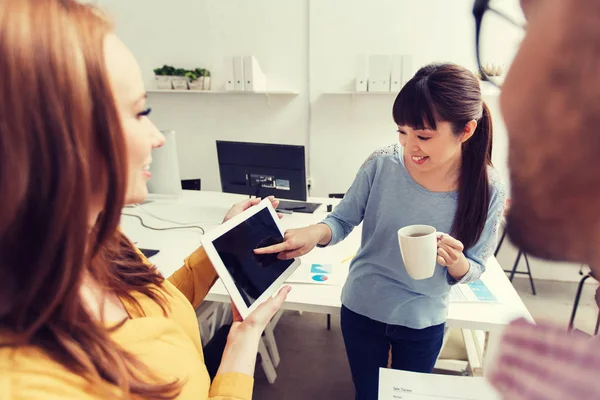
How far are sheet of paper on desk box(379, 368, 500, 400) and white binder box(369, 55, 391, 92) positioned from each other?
8.13 ft

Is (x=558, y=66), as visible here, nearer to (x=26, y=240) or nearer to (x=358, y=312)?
(x=26, y=240)

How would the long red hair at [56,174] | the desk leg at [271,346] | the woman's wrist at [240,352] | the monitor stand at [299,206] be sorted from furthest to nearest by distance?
the monitor stand at [299,206] < the desk leg at [271,346] < the woman's wrist at [240,352] < the long red hair at [56,174]

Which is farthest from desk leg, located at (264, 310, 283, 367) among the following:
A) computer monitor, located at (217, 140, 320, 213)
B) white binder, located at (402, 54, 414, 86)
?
white binder, located at (402, 54, 414, 86)

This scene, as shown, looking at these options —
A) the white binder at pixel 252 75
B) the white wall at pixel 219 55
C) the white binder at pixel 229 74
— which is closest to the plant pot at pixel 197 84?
the white wall at pixel 219 55

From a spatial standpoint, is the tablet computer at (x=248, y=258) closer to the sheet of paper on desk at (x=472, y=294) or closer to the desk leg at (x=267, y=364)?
the sheet of paper on desk at (x=472, y=294)

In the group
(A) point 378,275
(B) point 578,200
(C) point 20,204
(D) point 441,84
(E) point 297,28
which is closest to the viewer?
(B) point 578,200

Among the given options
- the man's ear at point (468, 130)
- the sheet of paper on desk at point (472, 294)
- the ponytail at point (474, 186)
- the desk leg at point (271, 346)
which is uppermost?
the man's ear at point (468, 130)

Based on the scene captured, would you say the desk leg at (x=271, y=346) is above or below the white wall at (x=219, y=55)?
below

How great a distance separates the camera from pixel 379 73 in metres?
2.89

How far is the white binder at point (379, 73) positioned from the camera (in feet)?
9.38

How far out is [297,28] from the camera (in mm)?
3125

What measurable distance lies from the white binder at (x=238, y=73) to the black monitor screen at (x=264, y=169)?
43.0 inches

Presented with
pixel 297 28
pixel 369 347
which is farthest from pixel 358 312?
pixel 297 28

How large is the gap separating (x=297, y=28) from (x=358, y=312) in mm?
2732
